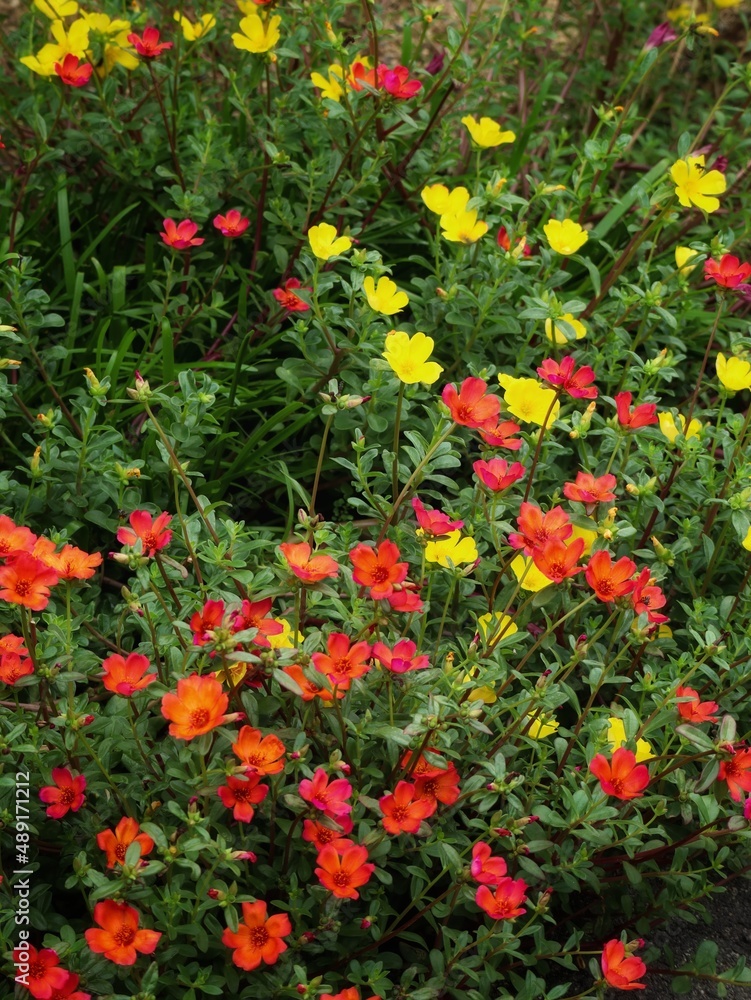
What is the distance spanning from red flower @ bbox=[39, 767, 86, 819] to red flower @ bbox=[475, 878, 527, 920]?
1.86ft

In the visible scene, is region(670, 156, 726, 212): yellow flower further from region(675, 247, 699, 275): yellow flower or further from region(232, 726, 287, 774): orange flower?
region(232, 726, 287, 774): orange flower

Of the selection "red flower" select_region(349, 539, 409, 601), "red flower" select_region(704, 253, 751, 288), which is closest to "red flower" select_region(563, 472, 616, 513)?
"red flower" select_region(349, 539, 409, 601)

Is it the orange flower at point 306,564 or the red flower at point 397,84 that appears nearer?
the orange flower at point 306,564

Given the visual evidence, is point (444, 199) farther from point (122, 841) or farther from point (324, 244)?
point (122, 841)

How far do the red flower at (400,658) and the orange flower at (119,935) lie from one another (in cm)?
45

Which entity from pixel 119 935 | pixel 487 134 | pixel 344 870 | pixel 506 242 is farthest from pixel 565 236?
pixel 119 935

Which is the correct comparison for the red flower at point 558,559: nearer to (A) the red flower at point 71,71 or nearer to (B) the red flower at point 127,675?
(B) the red flower at point 127,675

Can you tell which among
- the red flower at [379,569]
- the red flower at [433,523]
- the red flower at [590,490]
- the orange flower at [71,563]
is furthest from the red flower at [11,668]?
the red flower at [590,490]

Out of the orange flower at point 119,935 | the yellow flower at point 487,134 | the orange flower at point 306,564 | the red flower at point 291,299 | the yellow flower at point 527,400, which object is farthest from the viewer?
the yellow flower at point 487,134

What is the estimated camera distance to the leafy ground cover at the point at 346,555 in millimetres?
1481

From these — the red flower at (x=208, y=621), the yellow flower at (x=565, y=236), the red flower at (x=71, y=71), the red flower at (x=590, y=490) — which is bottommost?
the red flower at (x=208, y=621)

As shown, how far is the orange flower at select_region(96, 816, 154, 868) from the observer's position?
139 centimetres

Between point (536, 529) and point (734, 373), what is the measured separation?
26.0 inches

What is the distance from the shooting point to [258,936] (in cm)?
142
